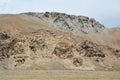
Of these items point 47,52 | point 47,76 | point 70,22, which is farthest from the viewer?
point 70,22

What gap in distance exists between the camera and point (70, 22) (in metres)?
188

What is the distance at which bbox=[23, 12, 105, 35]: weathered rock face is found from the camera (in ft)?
603

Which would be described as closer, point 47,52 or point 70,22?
point 47,52

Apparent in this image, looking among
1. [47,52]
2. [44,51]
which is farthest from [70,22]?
[44,51]

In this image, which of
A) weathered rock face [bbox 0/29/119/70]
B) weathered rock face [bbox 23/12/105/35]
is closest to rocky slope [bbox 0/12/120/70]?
weathered rock face [bbox 0/29/119/70]

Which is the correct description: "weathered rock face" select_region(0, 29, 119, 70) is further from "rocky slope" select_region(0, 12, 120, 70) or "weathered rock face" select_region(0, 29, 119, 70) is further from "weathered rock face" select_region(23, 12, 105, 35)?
"weathered rock face" select_region(23, 12, 105, 35)

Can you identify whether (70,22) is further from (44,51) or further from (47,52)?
(44,51)

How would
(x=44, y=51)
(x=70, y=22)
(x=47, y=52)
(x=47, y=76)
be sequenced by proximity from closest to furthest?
(x=47, y=76) → (x=44, y=51) → (x=47, y=52) → (x=70, y=22)

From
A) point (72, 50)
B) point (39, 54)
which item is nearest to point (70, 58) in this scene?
point (72, 50)

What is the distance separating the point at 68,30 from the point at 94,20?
22.3 meters

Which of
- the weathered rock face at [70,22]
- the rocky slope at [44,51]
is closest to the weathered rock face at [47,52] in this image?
the rocky slope at [44,51]

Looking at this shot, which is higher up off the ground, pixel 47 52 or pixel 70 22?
pixel 70 22

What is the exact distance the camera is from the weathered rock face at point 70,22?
184 meters

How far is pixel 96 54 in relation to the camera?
139m
